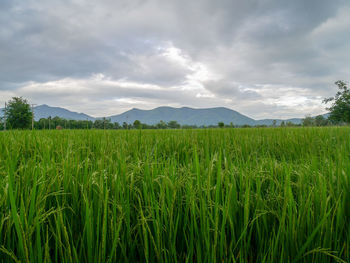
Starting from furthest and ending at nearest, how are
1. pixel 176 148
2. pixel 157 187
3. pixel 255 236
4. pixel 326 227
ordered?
pixel 176 148 → pixel 157 187 → pixel 255 236 → pixel 326 227

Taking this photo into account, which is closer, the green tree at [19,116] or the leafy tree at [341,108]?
the green tree at [19,116]

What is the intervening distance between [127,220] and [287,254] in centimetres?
74

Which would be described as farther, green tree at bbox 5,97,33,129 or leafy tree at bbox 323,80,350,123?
leafy tree at bbox 323,80,350,123

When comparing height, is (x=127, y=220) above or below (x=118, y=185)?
below

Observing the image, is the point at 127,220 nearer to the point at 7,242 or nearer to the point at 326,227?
the point at 7,242

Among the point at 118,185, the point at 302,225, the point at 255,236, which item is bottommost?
the point at 255,236

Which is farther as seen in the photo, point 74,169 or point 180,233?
point 74,169

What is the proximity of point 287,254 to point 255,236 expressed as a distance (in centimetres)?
17

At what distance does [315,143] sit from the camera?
357cm

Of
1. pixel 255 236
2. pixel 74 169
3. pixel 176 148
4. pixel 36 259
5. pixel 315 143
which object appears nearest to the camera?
pixel 36 259

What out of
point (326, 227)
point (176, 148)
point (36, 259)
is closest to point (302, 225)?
point (326, 227)

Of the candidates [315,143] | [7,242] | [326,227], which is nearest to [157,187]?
[7,242]

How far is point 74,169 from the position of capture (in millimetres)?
1315

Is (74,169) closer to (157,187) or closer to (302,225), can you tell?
(157,187)
